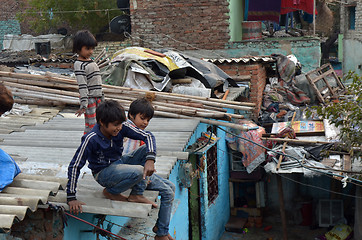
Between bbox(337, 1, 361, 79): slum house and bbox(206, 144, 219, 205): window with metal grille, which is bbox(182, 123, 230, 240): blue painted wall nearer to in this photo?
bbox(206, 144, 219, 205): window with metal grille

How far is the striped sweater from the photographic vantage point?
17.2ft

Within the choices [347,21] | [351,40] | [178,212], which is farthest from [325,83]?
[347,21]

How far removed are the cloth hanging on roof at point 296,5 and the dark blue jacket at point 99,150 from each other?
43.2ft

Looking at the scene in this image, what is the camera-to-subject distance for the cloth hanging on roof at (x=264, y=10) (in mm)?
15992

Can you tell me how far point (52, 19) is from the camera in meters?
21.3

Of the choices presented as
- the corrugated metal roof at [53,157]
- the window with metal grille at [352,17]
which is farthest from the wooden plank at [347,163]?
the window with metal grille at [352,17]

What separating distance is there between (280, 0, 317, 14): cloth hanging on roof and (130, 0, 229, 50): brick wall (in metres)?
3.14

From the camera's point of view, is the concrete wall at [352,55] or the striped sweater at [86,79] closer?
the striped sweater at [86,79]

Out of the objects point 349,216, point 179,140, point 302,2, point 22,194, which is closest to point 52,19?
point 302,2

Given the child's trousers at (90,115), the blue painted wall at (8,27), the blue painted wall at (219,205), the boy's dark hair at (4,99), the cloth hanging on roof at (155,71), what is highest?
the blue painted wall at (8,27)

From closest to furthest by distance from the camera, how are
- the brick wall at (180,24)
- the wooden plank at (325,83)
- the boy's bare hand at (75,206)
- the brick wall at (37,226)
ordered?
the boy's bare hand at (75,206) < the brick wall at (37,226) < the wooden plank at (325,83) < the brick wall at (180,24)

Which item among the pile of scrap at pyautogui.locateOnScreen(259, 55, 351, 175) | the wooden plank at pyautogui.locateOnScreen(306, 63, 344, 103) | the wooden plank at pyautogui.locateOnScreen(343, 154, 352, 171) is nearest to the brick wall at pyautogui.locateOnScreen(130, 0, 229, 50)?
the pile of scrap at pyautogui.locateOnScreen(259, 55, 351, 175)

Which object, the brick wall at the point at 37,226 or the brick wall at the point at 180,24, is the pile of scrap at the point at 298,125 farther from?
the brick wall at the point at 37,226

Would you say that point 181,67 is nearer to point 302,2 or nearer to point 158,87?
point 158,87
